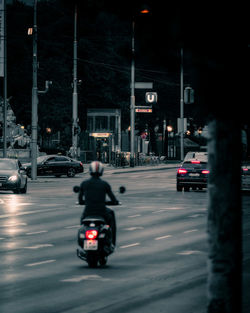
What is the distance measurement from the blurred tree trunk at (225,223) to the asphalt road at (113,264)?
4.92 meters

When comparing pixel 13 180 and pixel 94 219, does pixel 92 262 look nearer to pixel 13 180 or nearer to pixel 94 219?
pixel 94 219

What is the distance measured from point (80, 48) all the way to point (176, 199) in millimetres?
58584

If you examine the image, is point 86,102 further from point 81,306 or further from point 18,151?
point 81,306

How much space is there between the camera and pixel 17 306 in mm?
11234

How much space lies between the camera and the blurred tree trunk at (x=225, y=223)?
6.00 meters

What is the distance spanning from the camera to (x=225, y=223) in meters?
6.01

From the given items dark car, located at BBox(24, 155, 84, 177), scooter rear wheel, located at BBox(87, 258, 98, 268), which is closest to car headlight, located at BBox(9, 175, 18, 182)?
dark car, located at BBox(24, 155, 84, 177)

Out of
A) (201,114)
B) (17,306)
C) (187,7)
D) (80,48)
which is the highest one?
(80,48)

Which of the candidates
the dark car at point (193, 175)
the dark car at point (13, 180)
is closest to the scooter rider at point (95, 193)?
the dark car at point (13, 180)

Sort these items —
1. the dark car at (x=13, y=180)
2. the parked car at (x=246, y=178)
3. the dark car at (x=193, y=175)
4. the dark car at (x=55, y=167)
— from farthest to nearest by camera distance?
the dark car at (x=55, y=167)
the dark car at (x=193, y=175)
the parked car at (x=246, y=178)
the dark car at (x=13, y=180)

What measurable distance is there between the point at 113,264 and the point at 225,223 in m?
9.40

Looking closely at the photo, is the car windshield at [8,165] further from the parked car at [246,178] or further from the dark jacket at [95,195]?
the dark jacket at [95,195]

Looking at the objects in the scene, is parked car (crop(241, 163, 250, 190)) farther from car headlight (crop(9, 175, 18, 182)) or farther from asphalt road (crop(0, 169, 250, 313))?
car headlight (crop(9, 175, 18, 182))

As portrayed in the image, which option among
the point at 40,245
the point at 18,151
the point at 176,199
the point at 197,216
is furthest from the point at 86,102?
the point at 40,245
